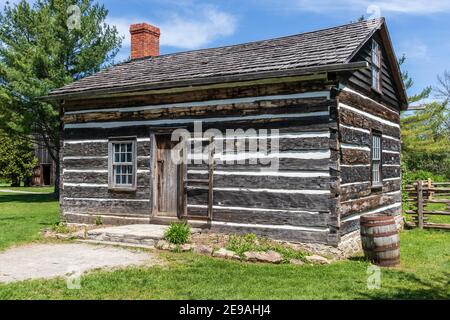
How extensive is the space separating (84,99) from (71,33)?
12730 mm

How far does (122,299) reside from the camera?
625 cm

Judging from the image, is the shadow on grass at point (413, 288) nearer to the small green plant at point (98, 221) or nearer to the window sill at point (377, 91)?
the window sill at point (377, 91)

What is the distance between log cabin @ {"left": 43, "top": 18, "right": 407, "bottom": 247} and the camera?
956 cm

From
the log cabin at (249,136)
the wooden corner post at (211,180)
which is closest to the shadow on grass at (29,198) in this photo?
the log cabin at (249,136)

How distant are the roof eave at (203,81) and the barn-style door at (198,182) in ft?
4.59

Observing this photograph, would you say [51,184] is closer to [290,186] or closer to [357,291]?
[290,186]

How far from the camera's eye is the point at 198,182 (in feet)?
36.3

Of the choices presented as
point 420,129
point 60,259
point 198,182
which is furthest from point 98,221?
point 420,129

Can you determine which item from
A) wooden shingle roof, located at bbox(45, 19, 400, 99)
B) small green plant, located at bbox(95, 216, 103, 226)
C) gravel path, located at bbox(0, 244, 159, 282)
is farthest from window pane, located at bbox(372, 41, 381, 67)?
small green plant, located at bbox(95, 216, 103, 226)

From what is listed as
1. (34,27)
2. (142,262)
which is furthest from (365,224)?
(34,27)

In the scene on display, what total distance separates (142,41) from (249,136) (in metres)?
8.47

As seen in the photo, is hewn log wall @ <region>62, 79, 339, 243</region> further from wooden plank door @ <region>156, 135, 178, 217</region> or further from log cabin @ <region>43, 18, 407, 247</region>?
wooden plank door @ <region>156, 135, 178, 217</region>

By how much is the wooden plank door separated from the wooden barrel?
5021mm

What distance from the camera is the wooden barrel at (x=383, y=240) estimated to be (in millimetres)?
8469
